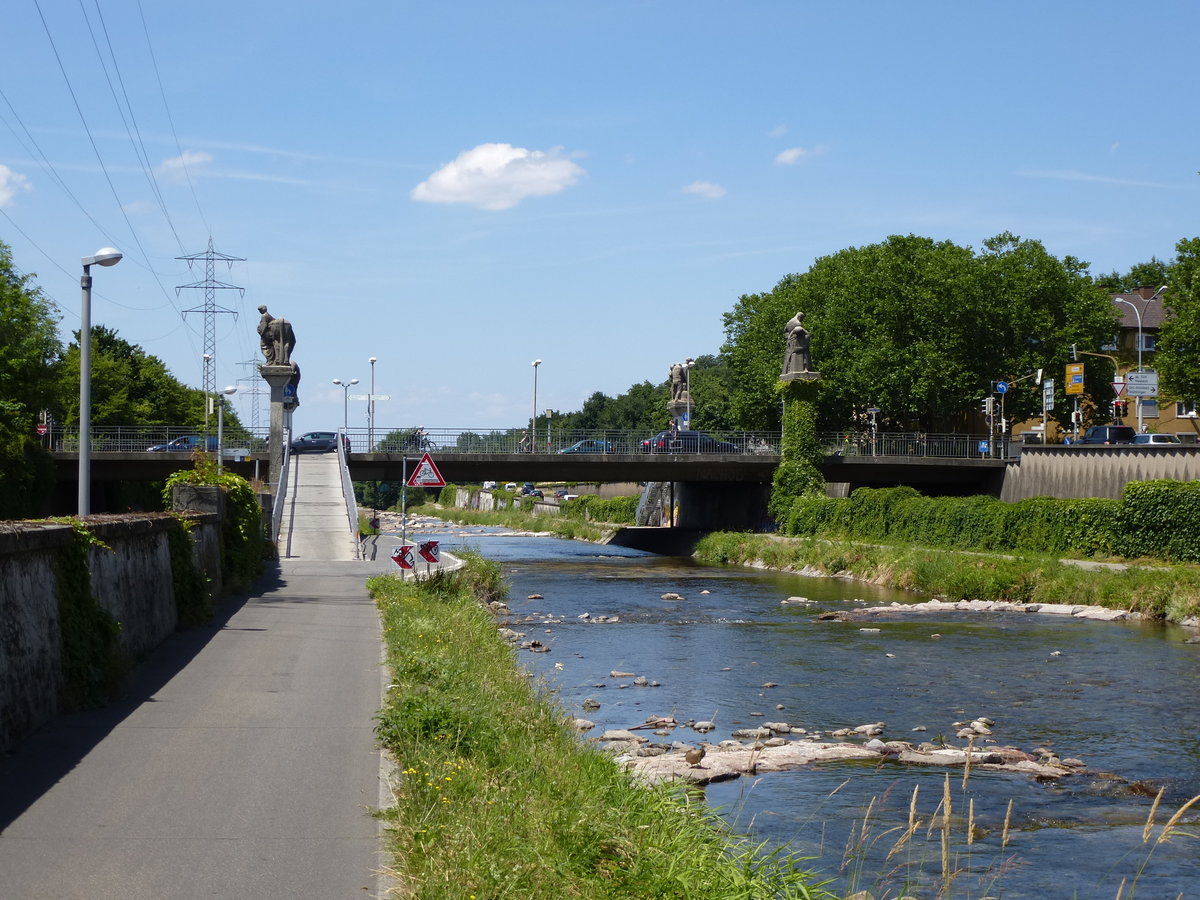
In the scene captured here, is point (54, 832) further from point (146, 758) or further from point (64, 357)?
point (64, 357)

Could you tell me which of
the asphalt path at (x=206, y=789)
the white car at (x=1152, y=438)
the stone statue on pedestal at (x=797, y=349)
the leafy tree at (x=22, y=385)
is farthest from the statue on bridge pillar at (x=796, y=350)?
the asphalt path at (x=206, y=789)

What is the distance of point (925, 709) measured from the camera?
1878 centimetres

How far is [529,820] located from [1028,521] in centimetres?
3636

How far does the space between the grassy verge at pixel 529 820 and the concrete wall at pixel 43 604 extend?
9.87ft

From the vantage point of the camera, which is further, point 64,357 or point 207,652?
point 64,357

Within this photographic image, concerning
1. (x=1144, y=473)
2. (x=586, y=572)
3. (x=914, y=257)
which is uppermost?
(x=914, y=257)

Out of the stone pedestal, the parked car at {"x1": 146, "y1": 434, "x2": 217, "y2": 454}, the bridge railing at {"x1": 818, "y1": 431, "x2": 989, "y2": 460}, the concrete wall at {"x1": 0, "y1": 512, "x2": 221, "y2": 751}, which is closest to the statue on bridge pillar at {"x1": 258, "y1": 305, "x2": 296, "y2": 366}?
the stone pedestal

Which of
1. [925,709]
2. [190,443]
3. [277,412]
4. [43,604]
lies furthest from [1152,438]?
[43,604]

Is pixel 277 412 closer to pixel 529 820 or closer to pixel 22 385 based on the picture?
pixel 22 385

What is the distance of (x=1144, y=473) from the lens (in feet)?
150

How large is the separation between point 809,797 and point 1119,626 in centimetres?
1883

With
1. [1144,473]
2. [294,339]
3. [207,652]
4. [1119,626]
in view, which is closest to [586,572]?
[294,339]

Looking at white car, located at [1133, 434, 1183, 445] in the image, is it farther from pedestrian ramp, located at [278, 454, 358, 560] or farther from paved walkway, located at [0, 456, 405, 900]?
paved walkway, located at [0, 456, 405, 900]

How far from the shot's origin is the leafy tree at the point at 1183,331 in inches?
2254
